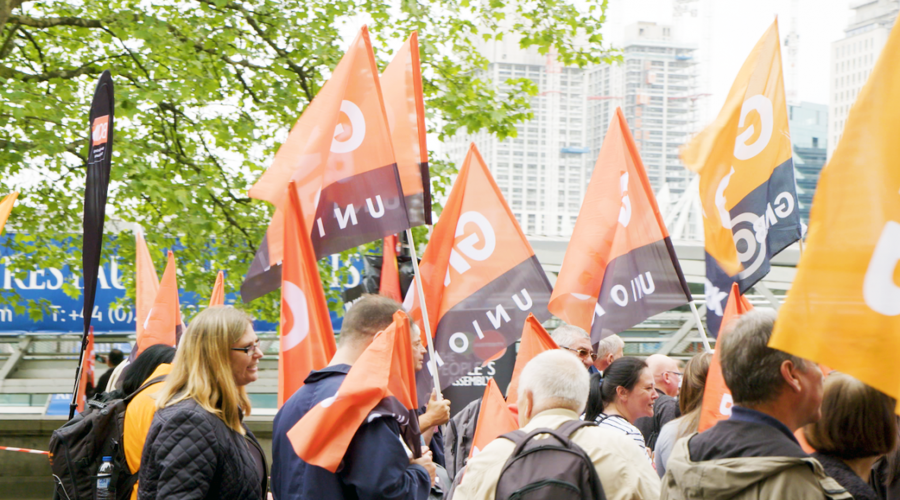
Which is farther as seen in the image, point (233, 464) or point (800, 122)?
point (800, 122)

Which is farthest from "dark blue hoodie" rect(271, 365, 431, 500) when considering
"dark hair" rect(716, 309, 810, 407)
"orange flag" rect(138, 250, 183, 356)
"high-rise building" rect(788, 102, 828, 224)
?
"high-rise building" rect(788, 102, 828, 224)

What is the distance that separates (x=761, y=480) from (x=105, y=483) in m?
2.94

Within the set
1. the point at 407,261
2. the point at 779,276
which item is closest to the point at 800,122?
the point at 779,276

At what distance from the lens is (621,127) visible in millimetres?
5145

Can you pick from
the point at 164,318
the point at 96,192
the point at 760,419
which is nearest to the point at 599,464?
the point at 760,419

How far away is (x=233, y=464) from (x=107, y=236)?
260 inches

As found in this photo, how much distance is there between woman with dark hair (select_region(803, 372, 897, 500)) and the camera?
2607 mm

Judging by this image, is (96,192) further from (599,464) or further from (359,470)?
(599,464)

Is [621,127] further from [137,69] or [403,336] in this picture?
[137,69]

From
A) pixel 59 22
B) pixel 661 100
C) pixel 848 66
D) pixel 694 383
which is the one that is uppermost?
pixel 848 66

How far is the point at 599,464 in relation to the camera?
2740 millimetres

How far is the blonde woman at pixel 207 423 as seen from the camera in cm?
318

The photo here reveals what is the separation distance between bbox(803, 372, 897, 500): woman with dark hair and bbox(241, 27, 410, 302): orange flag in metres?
2.30

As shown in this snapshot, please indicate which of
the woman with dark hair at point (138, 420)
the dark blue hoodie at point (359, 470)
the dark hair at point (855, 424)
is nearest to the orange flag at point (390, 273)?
the woman with dark hair at point (138, 420)
